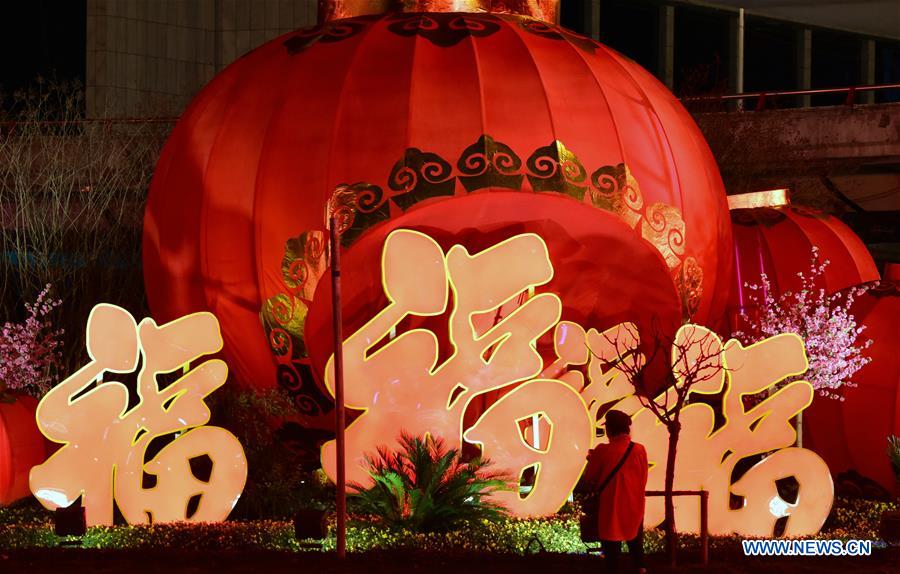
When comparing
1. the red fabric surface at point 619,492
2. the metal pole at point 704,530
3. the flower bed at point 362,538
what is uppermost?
the red fabric surface at point 619,492

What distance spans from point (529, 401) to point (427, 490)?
126 cm

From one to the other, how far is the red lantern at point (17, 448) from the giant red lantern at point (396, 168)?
5.51 ft

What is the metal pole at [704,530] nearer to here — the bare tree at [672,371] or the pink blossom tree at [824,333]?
the bare tree at [672,371]

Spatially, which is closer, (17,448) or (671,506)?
(671,506)

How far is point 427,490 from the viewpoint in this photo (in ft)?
46.5

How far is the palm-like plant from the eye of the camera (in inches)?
554

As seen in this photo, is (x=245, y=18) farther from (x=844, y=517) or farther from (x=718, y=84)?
(x=844, y=517)

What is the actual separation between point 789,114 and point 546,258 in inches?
811

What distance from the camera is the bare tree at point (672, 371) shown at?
1334cm

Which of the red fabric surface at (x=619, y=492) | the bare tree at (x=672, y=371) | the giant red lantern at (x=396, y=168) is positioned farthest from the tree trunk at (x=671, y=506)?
the giant red lantern at (x=396, y=168)

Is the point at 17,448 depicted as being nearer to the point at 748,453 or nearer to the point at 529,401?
the point at 529,401

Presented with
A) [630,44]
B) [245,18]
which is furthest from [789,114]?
[630,44]

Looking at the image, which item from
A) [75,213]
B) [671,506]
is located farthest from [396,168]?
[75,213]

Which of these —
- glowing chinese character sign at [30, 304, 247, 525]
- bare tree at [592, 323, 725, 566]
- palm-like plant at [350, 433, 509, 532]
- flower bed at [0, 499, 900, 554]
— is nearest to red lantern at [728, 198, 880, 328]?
bare tree at [592, 323, 725, 566]
